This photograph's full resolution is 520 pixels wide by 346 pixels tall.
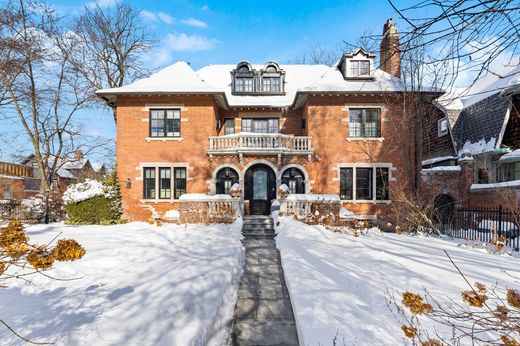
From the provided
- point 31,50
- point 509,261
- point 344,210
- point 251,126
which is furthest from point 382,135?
point 31,50

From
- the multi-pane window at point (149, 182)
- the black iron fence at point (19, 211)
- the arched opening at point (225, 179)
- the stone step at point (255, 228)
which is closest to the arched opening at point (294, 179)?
the arched opening at point (225, 179)

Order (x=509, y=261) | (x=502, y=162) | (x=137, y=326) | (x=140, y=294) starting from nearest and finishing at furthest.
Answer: (x=137, y=326) → (x=140, y=294) → (x=509, y=261) → (x=502, y=162)

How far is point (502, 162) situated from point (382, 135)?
258 inches

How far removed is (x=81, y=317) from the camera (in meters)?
4.08

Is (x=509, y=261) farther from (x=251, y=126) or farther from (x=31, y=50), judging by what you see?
(x=31, y=50)

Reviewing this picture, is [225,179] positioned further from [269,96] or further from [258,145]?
[269,96]

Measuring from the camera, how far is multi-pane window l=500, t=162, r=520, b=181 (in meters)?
14.3

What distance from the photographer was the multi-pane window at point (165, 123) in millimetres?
16141

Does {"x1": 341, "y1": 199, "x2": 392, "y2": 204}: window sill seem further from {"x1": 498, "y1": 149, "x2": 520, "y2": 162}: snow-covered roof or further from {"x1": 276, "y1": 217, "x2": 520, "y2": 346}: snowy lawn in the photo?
{"x1": 276, "y1": 217, "x2": 520, "y2": 346}: snowy lawn

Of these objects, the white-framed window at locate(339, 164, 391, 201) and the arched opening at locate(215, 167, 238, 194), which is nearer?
the white-framed window at locate(339, 164, 391, 201)

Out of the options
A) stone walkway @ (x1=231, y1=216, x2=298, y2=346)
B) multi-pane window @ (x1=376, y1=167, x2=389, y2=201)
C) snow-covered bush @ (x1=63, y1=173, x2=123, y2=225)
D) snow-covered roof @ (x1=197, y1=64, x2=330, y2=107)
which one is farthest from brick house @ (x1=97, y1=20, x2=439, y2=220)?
stone walkway @ (x1=231, y1=216, x2=298, y2=346)

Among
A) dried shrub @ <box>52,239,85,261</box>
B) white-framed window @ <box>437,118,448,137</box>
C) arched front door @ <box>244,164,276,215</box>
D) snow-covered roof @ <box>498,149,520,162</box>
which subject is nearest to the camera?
dried shrub @ <box>52,239,85,261</box>

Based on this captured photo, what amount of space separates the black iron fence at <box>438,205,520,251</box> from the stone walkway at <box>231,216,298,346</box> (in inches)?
333

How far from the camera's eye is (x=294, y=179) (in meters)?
16.3
